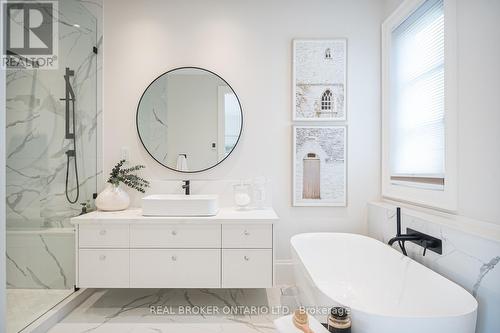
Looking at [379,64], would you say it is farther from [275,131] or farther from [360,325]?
[360,325]

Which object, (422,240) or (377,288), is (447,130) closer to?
(422,240)

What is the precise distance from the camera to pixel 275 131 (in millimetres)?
2529

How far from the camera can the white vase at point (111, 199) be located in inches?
89.5

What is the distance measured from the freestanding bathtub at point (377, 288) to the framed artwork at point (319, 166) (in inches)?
15.2

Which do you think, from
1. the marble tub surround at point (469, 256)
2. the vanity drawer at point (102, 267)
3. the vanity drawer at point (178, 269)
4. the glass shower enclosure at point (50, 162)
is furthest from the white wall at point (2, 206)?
the marble tub surround at point (469, 256)

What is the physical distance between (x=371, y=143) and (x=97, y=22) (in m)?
2.69

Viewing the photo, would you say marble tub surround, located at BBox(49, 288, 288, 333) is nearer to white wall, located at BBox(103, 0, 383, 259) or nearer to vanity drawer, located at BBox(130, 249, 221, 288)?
vanity drawer, located at BBox(130, 249, 221, 288)

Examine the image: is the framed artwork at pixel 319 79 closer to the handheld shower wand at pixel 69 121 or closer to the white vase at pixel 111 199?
the white vase at pixel 111 199

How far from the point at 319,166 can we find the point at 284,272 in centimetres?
101

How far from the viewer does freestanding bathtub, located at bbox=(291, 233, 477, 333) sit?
1.09 metres

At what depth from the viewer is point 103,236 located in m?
2.03

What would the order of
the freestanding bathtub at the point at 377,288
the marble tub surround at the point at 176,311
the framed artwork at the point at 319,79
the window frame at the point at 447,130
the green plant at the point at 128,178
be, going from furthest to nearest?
the framed artwork at the point at 319,79 → the green plant at the point at 128,178 → the marble tub surround at the point at 176,311 → the window frame at the point at 447,130 → the freestanding bathtub at the point at 377,288

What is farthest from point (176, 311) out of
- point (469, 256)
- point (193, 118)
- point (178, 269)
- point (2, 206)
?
point (469, 256)

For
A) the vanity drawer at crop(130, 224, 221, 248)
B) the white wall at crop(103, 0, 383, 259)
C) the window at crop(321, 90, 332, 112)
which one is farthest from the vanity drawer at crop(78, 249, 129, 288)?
the window at crop(321, 90, 332, 112)
